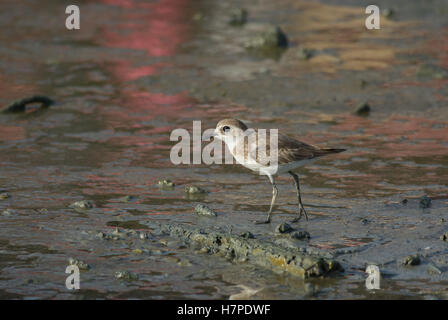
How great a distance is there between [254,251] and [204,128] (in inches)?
177

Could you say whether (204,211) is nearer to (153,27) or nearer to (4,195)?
(4,195)

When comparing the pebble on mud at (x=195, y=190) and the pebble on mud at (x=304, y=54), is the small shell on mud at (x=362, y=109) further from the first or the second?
the pebble on mud at (x=195, y=190)

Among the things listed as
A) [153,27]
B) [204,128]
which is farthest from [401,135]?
[153,27]

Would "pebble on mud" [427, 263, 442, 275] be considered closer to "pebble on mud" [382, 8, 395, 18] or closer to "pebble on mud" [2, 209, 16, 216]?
"pebble on mud" [2, 209, 16, 216]

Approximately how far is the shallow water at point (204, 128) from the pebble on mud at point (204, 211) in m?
0.14

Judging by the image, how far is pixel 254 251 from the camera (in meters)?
6.73

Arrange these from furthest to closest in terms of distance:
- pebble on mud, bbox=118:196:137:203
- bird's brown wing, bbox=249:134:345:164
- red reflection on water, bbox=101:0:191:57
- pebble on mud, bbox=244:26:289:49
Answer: red reflection on water, bbox=101:0:191:57 → pebble on mud, bbox=244:26:289:49 → pebble on mud, bbox=118:196:137:203 → bird's brown wing, bbox=249:134:345:164

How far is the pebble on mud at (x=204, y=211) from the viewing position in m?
7.79

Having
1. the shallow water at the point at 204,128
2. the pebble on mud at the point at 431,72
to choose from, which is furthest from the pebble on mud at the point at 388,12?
the pebble on mud at the point at 431,72

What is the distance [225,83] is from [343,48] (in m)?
3.30

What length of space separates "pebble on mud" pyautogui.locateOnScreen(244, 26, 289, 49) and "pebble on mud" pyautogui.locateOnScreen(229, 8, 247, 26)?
2423mm

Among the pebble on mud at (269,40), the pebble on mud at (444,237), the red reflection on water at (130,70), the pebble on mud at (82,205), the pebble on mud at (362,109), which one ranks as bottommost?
the pebble on mud at (444,237)

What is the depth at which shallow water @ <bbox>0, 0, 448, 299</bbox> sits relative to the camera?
6578 mm

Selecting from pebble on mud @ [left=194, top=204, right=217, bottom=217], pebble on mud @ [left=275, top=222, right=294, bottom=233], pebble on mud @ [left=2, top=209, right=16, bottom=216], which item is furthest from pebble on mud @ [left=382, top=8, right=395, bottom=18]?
pebble on mud @ [left=2, top=209, right=16, bottom=216]
